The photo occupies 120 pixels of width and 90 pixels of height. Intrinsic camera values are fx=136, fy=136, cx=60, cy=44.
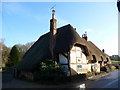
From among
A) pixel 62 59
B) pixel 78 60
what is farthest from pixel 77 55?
pixel 62 59

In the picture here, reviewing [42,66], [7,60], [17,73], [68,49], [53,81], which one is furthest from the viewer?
[7,60]

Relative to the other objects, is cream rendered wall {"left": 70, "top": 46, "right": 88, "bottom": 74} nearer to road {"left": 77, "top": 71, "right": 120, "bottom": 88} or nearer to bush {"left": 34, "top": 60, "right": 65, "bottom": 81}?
bush {"left": 34, "top": 60, "right": 65, "bottom": 81}

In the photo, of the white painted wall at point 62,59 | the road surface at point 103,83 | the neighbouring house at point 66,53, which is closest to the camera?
the road surface at point 103,83

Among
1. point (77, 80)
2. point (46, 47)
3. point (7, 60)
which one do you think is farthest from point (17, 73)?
point (7, 60)

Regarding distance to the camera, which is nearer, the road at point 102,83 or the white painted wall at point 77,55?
the road at point 102,83

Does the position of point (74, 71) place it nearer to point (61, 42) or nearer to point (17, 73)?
point (61, 42)

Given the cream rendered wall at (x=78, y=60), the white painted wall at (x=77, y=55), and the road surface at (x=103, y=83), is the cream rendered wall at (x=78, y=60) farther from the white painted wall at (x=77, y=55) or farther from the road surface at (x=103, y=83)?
the road surface at (x=103, y=83)

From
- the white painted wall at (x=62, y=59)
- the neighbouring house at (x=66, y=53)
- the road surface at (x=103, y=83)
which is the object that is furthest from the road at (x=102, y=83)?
the white painted wall at (x=62, y=59)

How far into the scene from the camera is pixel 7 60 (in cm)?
4134

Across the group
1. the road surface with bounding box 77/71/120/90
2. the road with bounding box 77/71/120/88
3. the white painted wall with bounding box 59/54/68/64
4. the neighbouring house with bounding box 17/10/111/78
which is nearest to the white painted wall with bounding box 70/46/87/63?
the neighbouring house with bounding box 17/10/111/78

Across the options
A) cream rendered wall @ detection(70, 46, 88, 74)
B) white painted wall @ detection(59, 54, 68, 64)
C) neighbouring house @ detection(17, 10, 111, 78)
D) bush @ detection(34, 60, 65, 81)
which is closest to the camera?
bush @ detection(34, 60, 65, 81)

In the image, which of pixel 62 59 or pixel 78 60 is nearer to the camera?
pixel 62 59

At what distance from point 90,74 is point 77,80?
438cm

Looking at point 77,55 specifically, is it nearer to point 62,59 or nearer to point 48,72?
point 62,59
